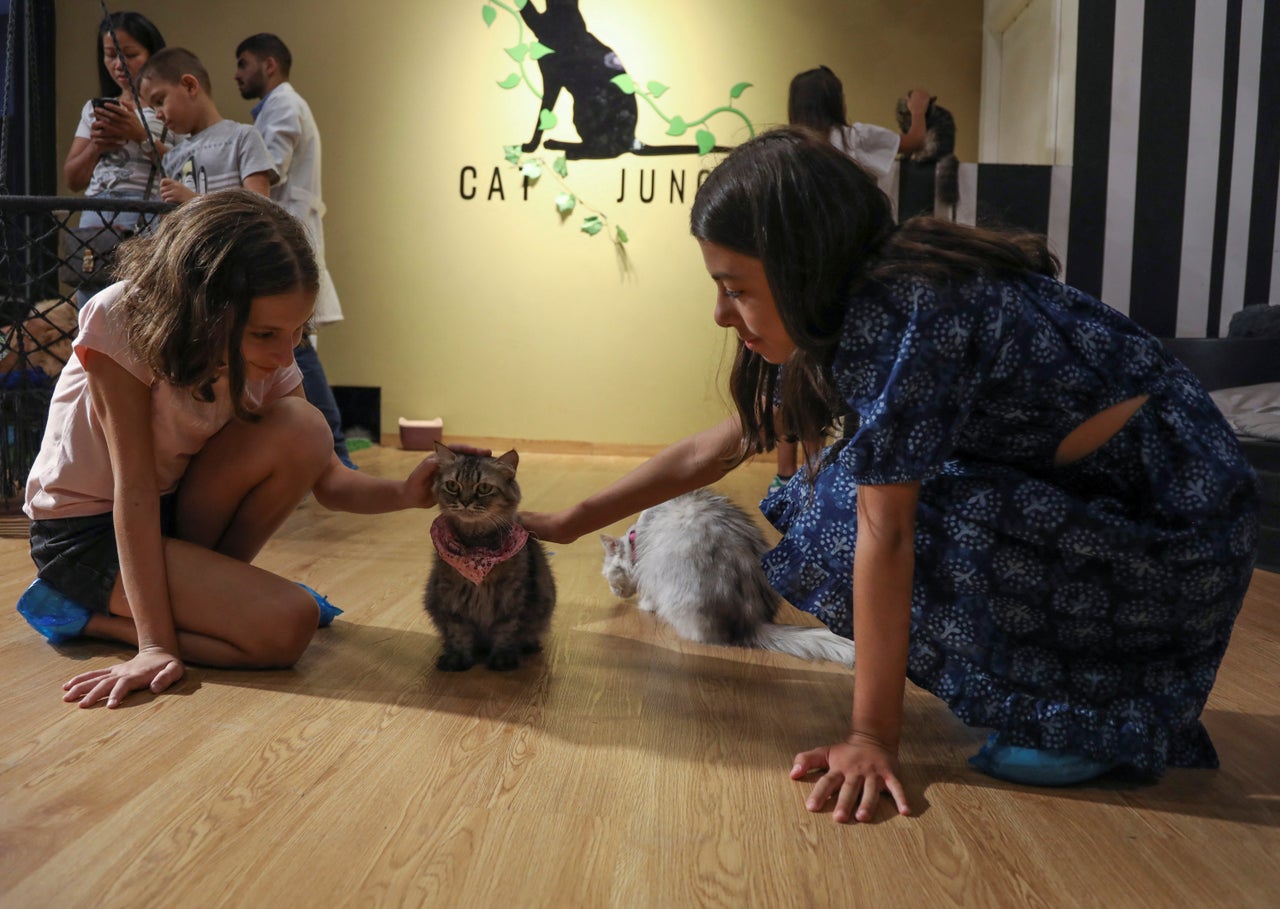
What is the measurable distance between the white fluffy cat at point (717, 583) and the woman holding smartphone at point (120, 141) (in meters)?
1.82

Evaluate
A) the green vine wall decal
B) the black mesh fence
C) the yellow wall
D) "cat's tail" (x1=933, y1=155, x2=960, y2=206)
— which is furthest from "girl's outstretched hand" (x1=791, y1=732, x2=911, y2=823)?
the green vine wall decal

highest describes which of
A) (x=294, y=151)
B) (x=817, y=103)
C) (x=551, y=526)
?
(x=817, y=103)

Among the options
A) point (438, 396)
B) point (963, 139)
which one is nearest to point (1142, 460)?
point (963, 139)

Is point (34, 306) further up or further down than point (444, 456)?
further up

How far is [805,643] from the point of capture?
6.05ft

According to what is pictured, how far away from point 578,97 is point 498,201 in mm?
669

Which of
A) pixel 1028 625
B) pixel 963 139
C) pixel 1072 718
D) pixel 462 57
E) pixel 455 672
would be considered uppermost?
pixel 462 57

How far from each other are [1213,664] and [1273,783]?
0.16 metres

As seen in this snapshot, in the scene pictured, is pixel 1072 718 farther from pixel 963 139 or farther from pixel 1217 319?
pixel 963 139

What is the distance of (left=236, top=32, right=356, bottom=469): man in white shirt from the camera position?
136 inches

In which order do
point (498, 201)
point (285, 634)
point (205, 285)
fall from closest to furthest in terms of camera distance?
point (205, 285) → point (285, 634) → point (498, 201)

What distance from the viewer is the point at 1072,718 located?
4.25ft

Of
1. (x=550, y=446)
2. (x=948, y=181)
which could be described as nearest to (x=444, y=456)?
(x=948, y=181)

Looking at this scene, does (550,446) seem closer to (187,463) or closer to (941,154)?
(941,154)
